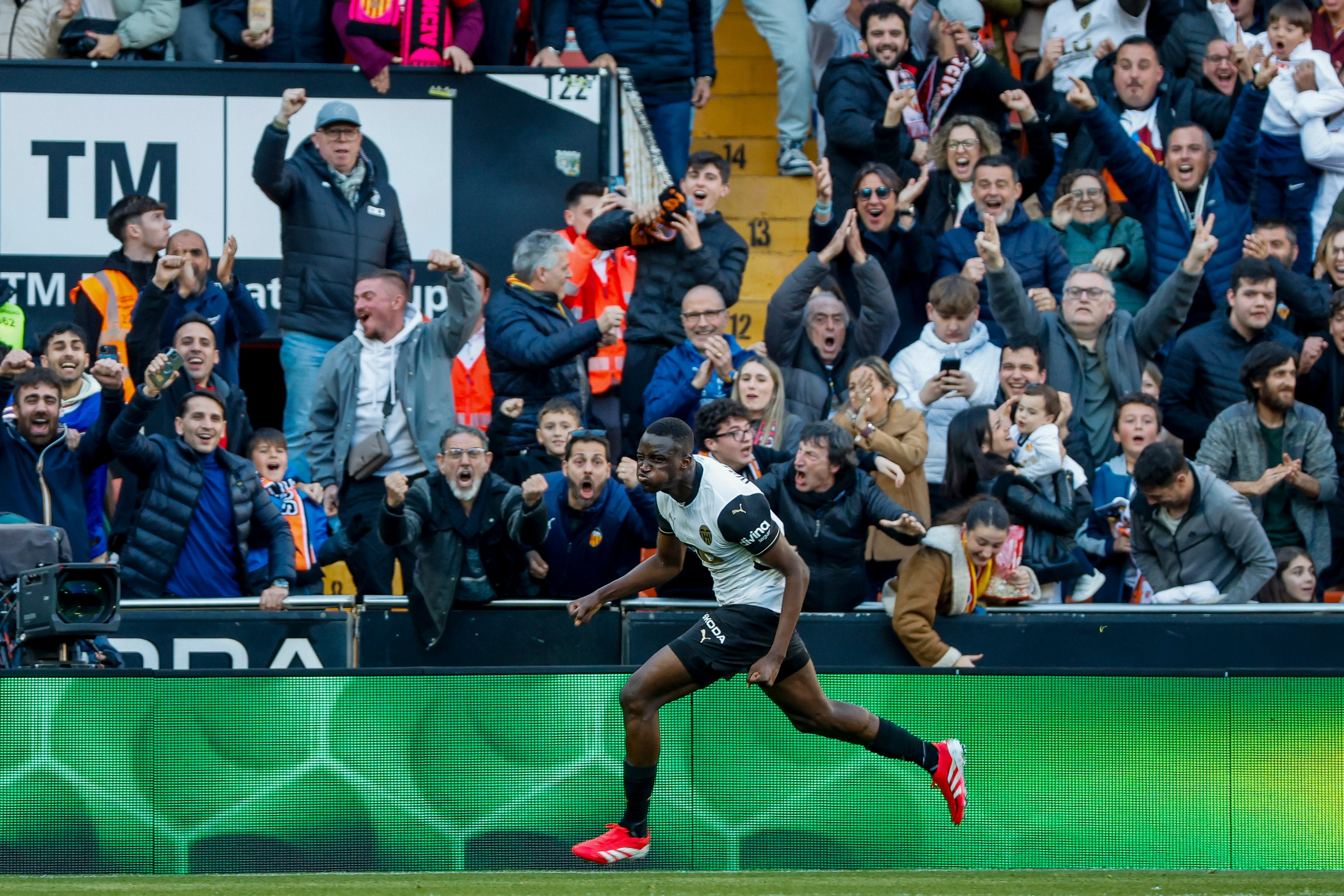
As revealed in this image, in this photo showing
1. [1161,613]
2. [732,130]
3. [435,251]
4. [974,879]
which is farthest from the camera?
[732,130]

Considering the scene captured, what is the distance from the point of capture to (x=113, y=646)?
8.89 metres

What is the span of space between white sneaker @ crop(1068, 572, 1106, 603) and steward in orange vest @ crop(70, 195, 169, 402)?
5553 millimetres

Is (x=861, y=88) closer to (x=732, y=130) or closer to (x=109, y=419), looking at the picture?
(x=732, y=130)

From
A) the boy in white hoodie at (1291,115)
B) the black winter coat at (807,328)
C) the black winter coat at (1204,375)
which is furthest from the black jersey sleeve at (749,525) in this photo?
the boy in white hoodie at (1291,115)

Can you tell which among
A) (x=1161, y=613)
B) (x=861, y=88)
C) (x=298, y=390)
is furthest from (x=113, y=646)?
(x=861, y=88)

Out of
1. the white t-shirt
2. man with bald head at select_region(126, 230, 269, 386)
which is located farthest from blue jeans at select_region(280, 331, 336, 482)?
the white t-shirt

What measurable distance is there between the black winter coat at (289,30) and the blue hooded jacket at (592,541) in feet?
13.7

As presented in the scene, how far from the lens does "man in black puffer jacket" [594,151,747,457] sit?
34.2 feet

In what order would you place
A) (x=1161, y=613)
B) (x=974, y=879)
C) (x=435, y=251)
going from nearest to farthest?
(x=974, y=879), (x=1161, y=613), (x=435, y=251)

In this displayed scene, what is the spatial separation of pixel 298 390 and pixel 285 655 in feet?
7.63

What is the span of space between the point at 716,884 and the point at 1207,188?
21.0 ft

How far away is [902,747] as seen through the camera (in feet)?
24.0

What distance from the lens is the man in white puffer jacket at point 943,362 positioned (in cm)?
993

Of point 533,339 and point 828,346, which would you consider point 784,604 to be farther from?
point 828,346
